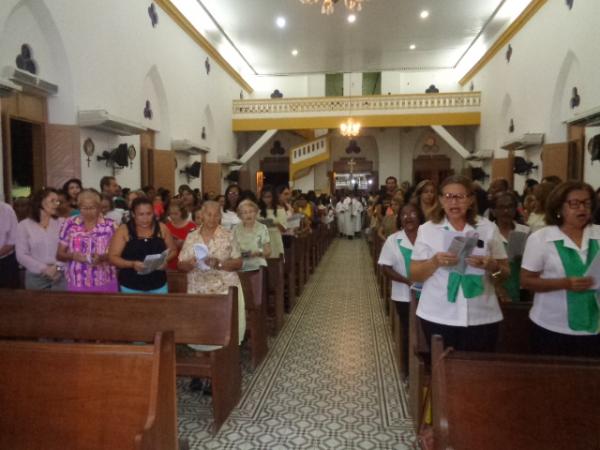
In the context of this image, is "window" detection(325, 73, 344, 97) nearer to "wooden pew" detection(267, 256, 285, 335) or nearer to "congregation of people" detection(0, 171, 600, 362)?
"congregation of people" detection(0, 171, 600, 362)

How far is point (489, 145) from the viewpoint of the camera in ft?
48.0

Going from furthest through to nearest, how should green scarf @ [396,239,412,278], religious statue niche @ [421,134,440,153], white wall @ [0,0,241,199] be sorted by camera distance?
religious statue niche @ [421,134,440,153], white wall @ [0,0,241,199], green scarf @ [396,239,412,278]

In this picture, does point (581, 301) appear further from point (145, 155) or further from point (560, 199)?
point (145, 155)

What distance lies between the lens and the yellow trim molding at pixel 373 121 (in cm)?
1553

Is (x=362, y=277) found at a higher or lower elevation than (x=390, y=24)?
lower

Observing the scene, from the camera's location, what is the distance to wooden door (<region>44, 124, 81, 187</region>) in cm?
709

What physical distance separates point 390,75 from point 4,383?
18.6 meters

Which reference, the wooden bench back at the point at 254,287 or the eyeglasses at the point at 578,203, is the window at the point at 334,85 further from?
the eyeglasses at the point at 578,203

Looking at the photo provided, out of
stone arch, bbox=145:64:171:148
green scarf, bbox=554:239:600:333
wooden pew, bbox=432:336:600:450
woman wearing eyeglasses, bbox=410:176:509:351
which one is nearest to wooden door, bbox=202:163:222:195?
stone arch, bbox=145:64:171:148

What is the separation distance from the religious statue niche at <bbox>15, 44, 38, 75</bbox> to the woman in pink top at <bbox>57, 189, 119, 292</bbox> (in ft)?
12.5

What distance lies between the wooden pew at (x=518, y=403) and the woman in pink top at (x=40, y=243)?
3.37 m

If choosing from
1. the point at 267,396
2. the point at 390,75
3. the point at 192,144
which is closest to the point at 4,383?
the point at 267,396

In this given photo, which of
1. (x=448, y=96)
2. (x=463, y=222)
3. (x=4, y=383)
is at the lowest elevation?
(x=4, y=383)

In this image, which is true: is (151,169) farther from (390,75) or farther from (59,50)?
(390,75)
